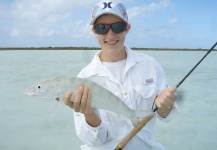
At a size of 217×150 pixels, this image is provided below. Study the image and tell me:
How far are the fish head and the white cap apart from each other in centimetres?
65

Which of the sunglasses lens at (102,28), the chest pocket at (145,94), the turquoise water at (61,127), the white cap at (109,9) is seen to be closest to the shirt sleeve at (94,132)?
the chest pocket at (145,94)

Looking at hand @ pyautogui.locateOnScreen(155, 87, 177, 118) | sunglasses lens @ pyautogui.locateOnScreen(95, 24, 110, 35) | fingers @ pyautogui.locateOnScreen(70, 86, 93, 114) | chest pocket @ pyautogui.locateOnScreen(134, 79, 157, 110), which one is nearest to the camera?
fingers @ pyautogui.locateOnScreen(70, 86, 93, 114)

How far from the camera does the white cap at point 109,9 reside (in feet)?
7.30

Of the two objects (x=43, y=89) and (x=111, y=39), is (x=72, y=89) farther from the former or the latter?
(x=111, y=39)

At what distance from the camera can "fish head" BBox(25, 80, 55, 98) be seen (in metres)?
1.91

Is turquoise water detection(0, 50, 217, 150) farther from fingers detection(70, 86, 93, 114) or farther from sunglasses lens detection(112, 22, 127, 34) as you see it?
fingers detection(70, 86, 93, 114)

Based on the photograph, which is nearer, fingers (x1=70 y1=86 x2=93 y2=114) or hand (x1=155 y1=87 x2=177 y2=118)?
fingers (x1=70 y1=86 x2=93 y2=114)

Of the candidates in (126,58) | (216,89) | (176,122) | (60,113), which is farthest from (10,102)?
(216,89)

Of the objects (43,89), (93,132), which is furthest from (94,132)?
(43,89)

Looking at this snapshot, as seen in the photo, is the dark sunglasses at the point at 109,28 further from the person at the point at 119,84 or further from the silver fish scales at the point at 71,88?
the silver fish scales at the point at 71,88

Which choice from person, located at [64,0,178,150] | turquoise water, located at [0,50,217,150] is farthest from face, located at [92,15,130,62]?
turquoise water, located at [0,50,217,150]

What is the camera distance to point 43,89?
1924 mm

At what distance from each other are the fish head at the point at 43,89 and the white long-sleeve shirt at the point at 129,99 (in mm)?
387

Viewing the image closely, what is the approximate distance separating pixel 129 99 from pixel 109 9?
0.69 meters
